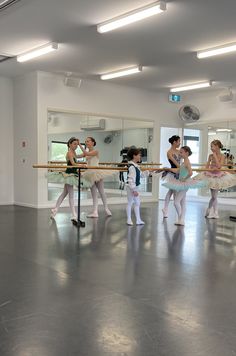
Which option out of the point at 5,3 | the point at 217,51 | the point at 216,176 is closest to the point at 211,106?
the point at 216,176

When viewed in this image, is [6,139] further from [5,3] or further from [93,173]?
[5,3]

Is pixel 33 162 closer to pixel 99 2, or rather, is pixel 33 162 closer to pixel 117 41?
pixel 117 41

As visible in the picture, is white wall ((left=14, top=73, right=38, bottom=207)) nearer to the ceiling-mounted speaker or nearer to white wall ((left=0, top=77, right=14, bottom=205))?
white wall ((left=0, top=77, right=14, bottom=205))

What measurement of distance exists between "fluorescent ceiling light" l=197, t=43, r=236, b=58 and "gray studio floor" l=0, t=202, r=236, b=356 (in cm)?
339

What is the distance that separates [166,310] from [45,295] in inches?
40.6

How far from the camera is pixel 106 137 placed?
36.3ft

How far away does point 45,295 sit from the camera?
3.27 m

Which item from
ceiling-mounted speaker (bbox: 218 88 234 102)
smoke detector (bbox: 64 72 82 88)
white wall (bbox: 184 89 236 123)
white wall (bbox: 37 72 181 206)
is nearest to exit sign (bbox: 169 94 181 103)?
white wall (bbox: 37 72 181 206)

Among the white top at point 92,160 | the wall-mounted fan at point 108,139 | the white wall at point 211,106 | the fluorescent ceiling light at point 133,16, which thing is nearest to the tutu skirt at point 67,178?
the white top at point 92,160

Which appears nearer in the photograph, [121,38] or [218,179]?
[121,38]

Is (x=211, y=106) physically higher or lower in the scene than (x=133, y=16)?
→ lower

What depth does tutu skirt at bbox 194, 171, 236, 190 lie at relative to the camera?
7902 millimetres

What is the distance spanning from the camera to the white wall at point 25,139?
9555 millimetres

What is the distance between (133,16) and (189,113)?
6642mm
